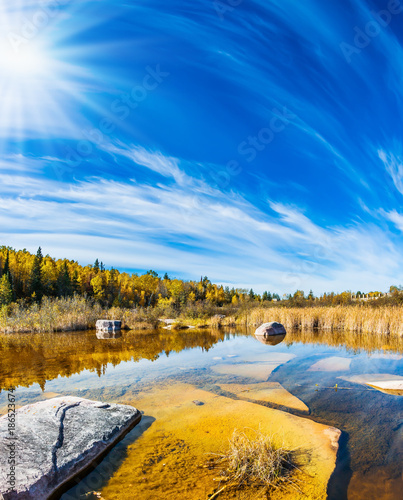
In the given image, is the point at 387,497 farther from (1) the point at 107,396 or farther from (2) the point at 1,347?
(2) the point at 1,347

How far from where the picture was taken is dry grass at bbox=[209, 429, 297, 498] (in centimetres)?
305

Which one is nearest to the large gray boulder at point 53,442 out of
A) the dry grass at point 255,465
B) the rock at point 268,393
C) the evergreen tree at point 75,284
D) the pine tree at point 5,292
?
the dry grass at point 255,465

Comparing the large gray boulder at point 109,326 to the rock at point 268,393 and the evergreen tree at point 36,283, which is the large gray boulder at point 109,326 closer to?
the rock at point 268,393

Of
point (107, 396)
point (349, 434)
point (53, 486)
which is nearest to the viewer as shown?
point (53, 486)

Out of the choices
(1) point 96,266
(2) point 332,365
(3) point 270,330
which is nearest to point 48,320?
(3) point 270,330

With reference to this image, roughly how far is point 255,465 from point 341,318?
740 inches

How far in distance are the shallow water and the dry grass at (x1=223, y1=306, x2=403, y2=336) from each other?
2615 millimetres

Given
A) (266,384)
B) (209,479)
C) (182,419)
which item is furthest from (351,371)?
(209,479)

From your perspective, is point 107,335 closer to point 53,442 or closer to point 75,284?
point 53,442

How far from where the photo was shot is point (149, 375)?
8.02m

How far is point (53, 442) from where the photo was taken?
3.27m

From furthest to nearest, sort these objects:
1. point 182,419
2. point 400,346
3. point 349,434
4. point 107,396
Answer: point 400,346
point 107,396
point 182,419
point 349,434

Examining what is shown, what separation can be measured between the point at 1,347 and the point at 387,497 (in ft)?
50.6

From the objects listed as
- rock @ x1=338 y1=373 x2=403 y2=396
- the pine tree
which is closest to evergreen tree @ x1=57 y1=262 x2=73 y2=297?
the pine tree
